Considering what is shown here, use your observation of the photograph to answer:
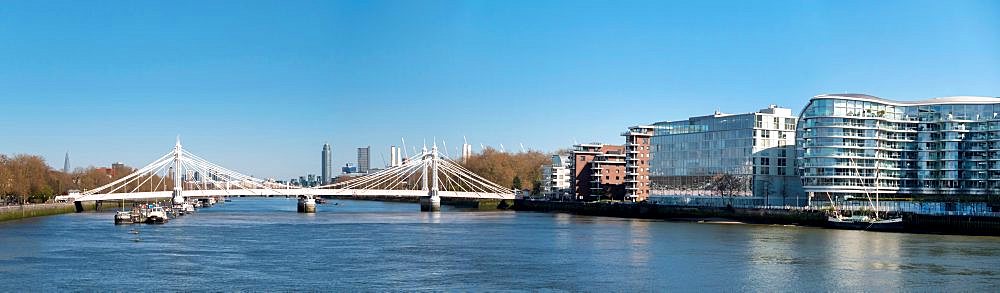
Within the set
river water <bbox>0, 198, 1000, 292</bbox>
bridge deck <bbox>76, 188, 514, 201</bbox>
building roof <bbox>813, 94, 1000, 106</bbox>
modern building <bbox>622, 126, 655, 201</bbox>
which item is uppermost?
building roof <bbox>813, 94, 1000, 106</bbox>

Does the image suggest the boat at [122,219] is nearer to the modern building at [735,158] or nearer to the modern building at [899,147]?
the modern building at [735,158]

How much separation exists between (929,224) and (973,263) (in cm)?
2396

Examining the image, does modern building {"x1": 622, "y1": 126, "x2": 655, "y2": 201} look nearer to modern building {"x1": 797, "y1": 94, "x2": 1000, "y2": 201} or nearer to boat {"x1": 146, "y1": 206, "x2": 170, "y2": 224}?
modern building {"x1": 797, "y1": 94, "x2": 1000, "y2": 201}

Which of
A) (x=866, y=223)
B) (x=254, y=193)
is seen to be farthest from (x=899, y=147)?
(x=254, y=193)

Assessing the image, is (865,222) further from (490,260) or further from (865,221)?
(490,260)

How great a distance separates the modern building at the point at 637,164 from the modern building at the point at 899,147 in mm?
28217

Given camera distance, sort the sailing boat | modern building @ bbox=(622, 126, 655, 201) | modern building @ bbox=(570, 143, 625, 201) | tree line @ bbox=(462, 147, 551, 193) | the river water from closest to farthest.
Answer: the river water < the sailing boat < modern building @ bbox=(622, 126, 655, 201) < modern building @ bbox=(570, 143, 625, 201) < tree line @ bbox=(462, 147, 551, 193)

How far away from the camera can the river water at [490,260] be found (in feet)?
119

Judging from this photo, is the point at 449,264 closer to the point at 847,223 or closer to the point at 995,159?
the point at 847,223

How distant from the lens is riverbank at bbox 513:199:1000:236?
212ft

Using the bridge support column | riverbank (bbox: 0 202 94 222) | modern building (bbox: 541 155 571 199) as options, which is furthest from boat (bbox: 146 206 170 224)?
modern building (bbox: 541 155 571 199)

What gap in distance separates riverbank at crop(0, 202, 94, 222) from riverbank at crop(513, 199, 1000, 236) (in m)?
49.4

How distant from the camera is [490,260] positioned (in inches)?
1784

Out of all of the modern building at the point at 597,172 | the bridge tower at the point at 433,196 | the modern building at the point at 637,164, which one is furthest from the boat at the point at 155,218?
the modern building at the point at 597,172
